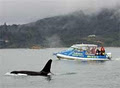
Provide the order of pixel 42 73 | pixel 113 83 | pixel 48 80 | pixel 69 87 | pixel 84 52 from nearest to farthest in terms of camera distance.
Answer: pixel 69 87 → pixel 113 83 → pixel 48 80 → pixel 42 73 → pixel 84 52

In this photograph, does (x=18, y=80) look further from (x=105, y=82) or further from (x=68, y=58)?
(x=68, y=58)

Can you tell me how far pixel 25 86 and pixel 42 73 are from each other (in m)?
11.7

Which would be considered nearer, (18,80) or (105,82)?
(105,82)

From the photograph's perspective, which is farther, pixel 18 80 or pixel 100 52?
pixel 100 52

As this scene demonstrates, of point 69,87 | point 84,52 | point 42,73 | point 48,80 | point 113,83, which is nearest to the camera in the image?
point 69,87

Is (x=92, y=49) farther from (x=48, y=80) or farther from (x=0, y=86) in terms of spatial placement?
(x=0, y=86)

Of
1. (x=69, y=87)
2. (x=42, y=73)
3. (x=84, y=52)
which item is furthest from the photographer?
(x=84, y=52)

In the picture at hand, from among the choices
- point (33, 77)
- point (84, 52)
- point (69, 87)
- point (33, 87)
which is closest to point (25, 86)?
point (33, 87)

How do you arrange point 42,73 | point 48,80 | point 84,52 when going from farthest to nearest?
point 84,52, point 42,73, point 48,80

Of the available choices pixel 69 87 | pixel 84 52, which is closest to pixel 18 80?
pixel 69 87

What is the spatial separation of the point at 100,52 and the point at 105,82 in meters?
53.6

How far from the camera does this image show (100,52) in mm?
108500

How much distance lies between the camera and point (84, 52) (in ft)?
351

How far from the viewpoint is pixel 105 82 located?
2173 inches
